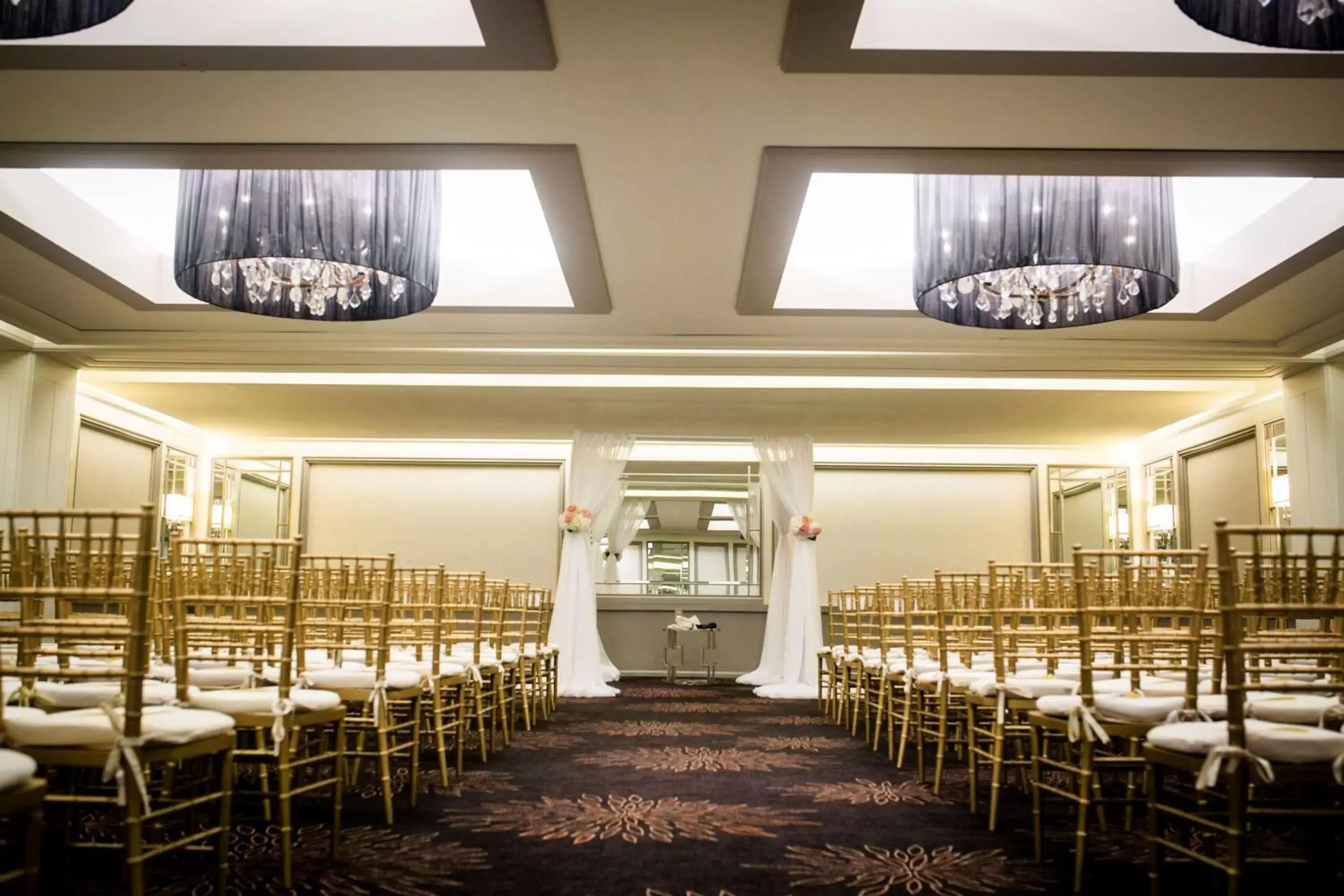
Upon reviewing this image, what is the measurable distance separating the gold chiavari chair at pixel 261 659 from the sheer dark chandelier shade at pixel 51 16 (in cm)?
150

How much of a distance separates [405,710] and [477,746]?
45 cm

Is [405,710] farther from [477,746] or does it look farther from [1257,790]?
[1257,790]

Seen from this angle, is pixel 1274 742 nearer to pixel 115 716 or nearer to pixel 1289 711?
pixel 1289 711

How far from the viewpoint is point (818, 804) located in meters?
4.39

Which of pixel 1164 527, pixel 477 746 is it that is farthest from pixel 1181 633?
pixel 1164 527

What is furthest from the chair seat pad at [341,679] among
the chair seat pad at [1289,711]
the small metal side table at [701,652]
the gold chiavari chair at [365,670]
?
the small metal side table at [701,652]

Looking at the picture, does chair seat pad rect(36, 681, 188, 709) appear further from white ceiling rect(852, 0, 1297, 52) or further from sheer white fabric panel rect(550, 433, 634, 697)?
sheer white fabric panel rect(550, 433, 634, 697)

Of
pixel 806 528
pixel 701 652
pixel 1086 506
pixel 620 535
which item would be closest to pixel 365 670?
pixel 806 528

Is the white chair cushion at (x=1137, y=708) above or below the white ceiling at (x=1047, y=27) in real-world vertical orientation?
below

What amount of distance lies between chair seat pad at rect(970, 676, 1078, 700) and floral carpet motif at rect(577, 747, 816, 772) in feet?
5.19

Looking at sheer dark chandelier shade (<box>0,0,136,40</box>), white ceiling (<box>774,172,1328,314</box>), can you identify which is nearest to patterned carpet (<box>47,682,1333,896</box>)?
sheer dark chandelier shade (<box>0,0,136,40</box>)

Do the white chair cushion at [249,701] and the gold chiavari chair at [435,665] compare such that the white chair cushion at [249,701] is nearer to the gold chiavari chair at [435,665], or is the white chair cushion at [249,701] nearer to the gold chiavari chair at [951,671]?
the gold chiavari chair at [435,665]

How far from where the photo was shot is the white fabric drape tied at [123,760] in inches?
96.0

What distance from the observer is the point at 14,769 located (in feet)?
6.88
